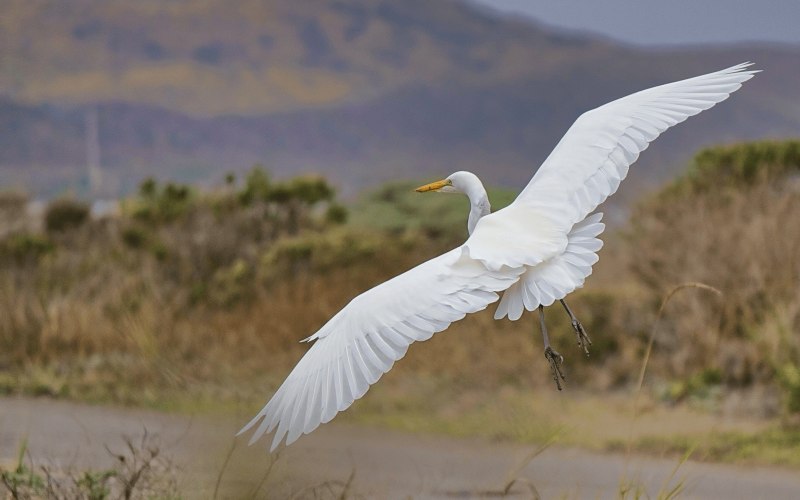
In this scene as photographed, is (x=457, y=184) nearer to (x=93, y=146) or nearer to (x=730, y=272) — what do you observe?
(x=730, y=272)

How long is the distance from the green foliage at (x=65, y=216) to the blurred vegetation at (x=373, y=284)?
112 cm

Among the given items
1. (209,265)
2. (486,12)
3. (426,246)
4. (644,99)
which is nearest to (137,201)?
(209,265)

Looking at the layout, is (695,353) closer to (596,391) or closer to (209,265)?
(596,391)

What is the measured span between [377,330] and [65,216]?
38.0ft

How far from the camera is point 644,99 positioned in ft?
14.8

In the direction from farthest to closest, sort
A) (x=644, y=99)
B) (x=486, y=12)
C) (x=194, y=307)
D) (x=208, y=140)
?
(x=486, y=12), (x=208, y=140), (x=194, y=307), (x=644, y=99)

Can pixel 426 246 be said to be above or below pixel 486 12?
below

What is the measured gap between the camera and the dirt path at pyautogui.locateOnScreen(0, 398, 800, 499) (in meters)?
5.45

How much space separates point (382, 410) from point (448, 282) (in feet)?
19.3

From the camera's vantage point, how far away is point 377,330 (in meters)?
3.73

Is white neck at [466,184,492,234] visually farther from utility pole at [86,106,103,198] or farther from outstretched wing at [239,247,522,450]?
utility pole at [86,106,103,198]

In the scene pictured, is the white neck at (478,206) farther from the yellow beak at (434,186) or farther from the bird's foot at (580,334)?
the bird's foot at (580,334)

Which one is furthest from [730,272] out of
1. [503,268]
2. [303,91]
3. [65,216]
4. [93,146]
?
[303,91]

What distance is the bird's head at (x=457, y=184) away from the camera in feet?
14.0
